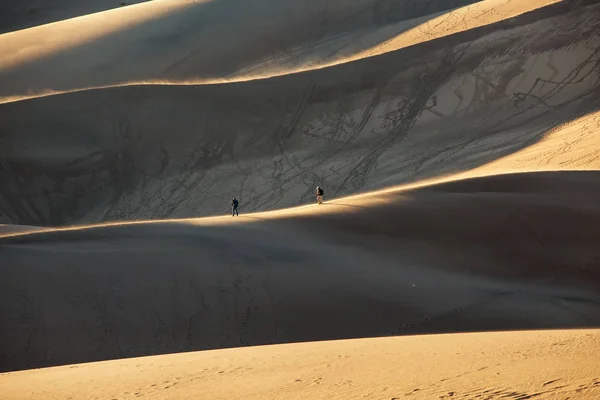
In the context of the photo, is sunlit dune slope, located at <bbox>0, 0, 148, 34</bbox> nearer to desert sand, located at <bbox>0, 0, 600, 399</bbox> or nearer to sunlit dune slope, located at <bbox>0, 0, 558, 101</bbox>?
desert sand, located at <bbox>0, 0, 600, 399</bbox>

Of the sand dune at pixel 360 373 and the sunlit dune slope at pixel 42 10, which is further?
the sunlit dune slope at pixel 42 10

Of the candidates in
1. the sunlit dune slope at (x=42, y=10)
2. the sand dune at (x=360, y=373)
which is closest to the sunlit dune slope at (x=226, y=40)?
the sand dune at (x=360, y=373)

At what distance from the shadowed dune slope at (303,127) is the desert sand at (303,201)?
0.09m

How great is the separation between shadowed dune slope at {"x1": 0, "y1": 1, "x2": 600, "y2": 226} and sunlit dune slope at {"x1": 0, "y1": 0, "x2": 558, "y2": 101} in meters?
1.31

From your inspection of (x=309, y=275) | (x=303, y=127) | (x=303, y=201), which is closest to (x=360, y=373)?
(x=309, y=275)

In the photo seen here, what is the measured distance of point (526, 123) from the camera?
2708cm

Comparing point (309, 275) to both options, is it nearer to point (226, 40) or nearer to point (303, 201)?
point (303, 201)

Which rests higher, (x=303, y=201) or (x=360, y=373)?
(x=303, y=201)

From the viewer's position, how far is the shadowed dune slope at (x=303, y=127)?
27.3 meters

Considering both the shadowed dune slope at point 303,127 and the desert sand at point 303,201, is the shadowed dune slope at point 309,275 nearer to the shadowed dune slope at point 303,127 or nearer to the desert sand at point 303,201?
the desert sand at point 303,201

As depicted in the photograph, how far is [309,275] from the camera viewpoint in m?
14.4

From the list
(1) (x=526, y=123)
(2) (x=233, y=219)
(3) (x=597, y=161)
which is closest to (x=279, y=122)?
(1) (x=526, y=123)

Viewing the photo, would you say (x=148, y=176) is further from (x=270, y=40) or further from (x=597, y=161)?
(x=597, y=161)

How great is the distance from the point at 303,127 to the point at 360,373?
75.3 ft
